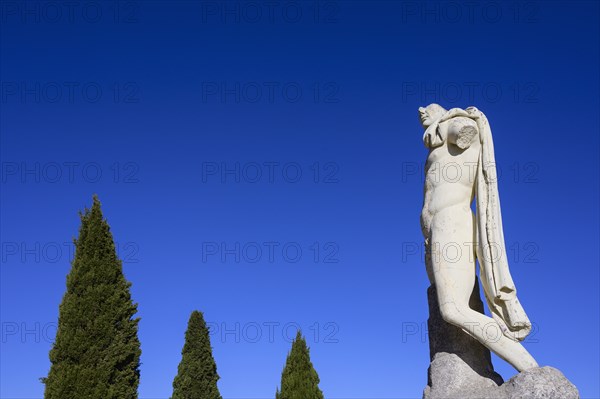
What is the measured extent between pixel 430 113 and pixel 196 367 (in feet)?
53.4

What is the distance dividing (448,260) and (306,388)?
1501 cm

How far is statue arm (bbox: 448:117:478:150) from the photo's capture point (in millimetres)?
9180

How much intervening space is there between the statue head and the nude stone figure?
0.07 meters

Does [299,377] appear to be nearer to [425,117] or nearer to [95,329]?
[95,329]

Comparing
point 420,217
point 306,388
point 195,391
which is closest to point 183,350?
point 195,391

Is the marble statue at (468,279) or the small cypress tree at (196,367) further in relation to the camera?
Answer: the small cypress tree at (196,367)

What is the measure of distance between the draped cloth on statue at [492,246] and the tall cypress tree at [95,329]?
9323mm

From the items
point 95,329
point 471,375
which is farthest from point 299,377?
point 471,375

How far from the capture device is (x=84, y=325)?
14930mm

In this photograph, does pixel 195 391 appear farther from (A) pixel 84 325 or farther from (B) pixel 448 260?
(B) pixel 448 260

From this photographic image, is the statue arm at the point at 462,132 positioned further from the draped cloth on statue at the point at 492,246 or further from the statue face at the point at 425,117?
the statue face at the point at 425,117

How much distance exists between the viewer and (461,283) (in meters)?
8.70

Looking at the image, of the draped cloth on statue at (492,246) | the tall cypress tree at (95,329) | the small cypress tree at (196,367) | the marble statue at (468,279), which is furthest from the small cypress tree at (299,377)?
the draped cloth on statue at (492,246)

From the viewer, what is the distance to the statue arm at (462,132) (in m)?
9.18
